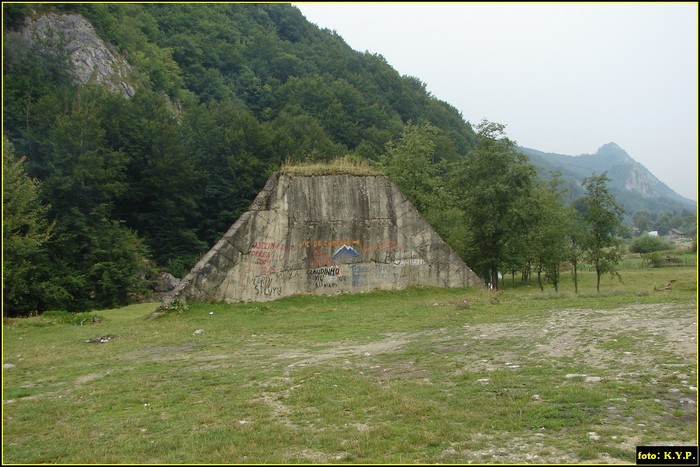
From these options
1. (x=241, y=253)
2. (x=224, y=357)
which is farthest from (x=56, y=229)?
(x=224, y=357)

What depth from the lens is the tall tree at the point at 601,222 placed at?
95.3ft

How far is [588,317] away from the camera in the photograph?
16.1 metres

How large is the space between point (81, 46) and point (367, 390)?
55801mm

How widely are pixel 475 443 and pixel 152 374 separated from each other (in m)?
7.82

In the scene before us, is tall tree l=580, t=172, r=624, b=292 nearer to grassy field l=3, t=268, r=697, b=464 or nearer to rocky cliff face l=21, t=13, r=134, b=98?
grassy field l=3, t=268, r=697, b=464

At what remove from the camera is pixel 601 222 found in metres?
29.4

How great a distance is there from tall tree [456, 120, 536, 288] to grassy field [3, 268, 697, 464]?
13.0m

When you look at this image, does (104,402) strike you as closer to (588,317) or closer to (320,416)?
(320,416)

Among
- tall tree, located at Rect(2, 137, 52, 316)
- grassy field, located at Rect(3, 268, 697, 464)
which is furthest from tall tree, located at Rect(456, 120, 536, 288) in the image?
tall tree, located at Rect(2, 137, 52, 316)

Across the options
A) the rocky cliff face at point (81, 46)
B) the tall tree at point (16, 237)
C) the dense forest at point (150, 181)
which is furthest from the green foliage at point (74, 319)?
the rocky cliff face at point (81, 46)
